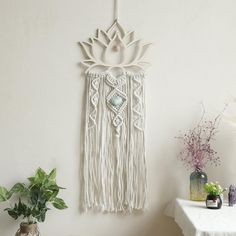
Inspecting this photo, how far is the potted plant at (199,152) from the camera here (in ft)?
6.93

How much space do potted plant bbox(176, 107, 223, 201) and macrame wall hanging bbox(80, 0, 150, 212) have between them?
26cm

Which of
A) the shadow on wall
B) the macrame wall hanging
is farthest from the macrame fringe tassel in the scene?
the shadow on wall

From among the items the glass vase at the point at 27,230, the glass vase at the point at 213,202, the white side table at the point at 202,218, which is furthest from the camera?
the glass vase at the point at 27,230

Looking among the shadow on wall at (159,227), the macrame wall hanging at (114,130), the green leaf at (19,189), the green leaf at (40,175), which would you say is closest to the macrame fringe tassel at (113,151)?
the macrame wall hanging at (114,130)

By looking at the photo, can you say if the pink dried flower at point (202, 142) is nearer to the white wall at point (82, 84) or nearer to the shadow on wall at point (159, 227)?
the white wall at point (82, 84)

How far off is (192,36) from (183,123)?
0.53 metres

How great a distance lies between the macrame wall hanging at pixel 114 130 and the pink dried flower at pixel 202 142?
10.0 inches

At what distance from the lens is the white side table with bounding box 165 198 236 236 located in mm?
1562

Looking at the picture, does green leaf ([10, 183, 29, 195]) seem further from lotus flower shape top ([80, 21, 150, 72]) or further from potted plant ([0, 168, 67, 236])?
lotus flower shape top ([80, 21, 150, 72])

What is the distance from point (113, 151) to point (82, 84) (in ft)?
1.48

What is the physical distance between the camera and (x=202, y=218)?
175 centimetres

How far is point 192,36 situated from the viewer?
227 cm

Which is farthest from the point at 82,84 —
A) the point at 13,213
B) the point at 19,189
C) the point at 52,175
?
the point at 13,213

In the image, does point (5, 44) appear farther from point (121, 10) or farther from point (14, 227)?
point (14, 227)
